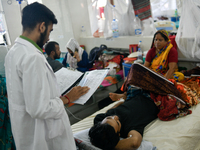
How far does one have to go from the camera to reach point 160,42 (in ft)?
8.06

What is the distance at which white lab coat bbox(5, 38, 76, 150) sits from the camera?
0.80 meters

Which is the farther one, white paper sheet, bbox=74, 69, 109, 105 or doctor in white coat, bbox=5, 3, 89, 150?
white paper sheet, bbox=74, 69, 109, 105

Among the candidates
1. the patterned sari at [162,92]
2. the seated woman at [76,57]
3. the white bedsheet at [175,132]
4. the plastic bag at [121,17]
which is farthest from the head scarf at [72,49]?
the white bedsheet at [175,132]

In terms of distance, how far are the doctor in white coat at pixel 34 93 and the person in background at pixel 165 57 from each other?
1862mm

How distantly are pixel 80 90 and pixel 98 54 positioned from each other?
2.36 meters

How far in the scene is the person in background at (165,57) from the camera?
2363mm

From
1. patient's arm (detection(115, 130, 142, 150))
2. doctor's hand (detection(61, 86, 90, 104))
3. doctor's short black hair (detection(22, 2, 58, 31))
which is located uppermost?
doctor's short black hair (detection(22, 2, 58, 31))

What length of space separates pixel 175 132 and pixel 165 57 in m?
1.25

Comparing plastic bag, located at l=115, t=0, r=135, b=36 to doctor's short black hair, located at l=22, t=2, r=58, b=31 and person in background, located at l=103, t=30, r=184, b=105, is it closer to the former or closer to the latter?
person in background, located at l=103, t=30, r=184, b=105

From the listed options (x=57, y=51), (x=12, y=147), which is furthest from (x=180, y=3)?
(x=12, y=147)

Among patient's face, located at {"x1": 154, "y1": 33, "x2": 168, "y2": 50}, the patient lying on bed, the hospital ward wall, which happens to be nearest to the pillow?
the patient lying on bed

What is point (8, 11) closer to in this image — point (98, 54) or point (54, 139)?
point (98, 54)

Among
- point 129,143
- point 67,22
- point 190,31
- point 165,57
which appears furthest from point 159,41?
point 67,22

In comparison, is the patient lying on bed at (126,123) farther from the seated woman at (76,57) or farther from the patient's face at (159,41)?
the seated woman at (76,57)
